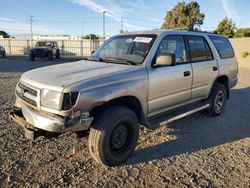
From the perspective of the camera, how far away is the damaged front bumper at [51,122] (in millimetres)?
3115

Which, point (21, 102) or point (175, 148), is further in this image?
point (175, 148)

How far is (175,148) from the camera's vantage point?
4371 millimetres

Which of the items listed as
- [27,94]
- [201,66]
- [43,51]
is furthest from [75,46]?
[27,94]

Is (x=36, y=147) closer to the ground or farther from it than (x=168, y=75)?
closer to the ground

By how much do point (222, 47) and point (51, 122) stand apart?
15.3ft

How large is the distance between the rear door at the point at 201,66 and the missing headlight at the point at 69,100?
270 centimetres

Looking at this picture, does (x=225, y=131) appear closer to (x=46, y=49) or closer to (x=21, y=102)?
(x=21, y=102)

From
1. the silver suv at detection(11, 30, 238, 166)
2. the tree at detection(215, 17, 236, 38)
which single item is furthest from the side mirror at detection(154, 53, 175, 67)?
the tree at detection(215, 17, 236, 38)

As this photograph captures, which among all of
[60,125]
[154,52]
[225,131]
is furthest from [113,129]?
[225,131]

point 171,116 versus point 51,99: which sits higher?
point 51,99

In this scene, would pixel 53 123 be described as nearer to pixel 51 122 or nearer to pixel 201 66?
pixel 51 122

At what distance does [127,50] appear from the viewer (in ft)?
14.7

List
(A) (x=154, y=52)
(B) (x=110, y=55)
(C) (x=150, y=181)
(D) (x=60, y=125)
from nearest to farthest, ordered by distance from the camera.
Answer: (D) (x=60, y=125) < (C) (x=150, y=181) < (A) (x=154, y=52) < (B) (x=110, y=55)

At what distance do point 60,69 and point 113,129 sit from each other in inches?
49.5
